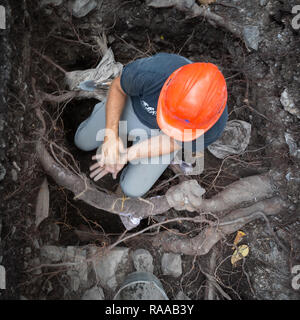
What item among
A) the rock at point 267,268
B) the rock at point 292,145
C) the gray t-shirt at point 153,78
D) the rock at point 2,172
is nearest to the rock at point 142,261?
the rock at point 267,268

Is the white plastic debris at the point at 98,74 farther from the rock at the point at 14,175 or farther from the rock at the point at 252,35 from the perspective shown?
the rock at the point at 252,35

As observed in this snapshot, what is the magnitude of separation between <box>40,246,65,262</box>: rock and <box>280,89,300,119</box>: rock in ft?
5.43

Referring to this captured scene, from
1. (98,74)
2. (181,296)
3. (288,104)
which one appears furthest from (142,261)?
(288,104)

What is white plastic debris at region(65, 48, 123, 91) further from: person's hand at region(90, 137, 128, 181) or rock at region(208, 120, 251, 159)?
rock at region(208, 120, 251, 159)

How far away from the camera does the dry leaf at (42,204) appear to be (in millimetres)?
1591

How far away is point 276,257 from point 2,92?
1.78m

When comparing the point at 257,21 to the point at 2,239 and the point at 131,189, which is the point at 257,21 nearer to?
the point at 131,189

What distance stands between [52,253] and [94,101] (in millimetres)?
1061

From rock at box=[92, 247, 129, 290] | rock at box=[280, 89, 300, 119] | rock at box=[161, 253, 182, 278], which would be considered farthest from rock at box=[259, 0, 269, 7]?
rock at box=[92, 247, 129, 290]

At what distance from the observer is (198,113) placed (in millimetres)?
984

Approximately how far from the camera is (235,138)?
1.76 meters

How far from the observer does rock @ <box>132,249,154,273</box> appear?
163cm

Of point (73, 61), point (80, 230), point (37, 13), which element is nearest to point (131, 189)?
point (80, 230)

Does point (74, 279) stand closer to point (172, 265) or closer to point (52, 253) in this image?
point (52, 253)
